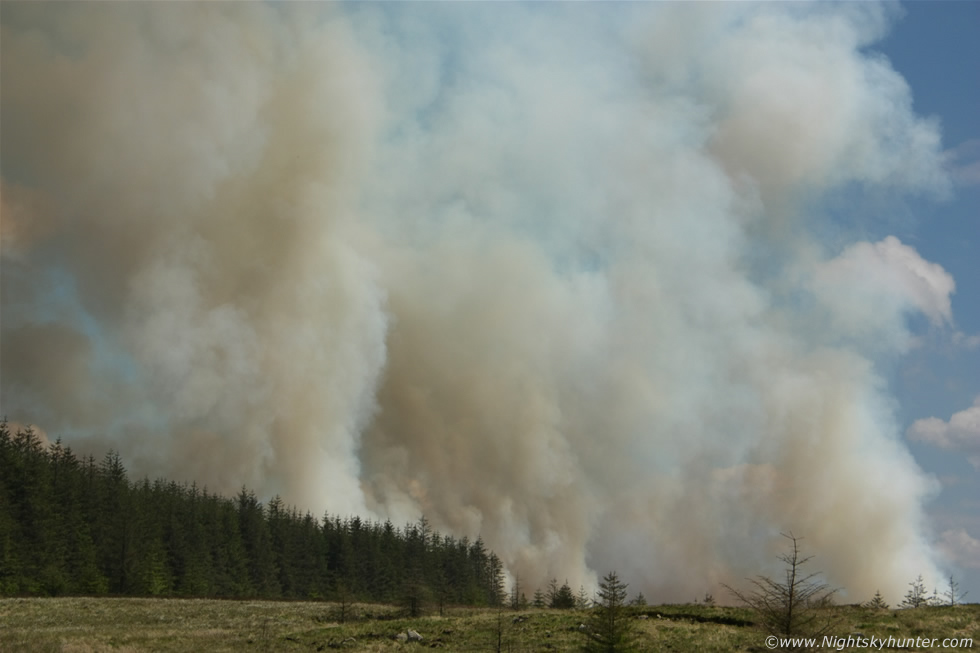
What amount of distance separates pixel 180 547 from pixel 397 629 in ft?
257

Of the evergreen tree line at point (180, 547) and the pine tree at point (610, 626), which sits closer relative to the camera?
the pine tree at point (610, 626)

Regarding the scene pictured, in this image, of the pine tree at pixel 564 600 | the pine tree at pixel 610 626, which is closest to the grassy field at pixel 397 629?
the pine tree at pixel 610 626

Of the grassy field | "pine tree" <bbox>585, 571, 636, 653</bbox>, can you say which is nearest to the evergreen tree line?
the grassy field

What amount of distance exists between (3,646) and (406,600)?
1339 inches

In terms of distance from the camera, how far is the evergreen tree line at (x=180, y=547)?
101m

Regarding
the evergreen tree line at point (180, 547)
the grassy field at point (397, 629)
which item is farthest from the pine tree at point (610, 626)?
the evergreen tree line at point (180, 547)

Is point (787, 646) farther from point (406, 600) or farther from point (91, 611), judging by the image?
point (91, 611)

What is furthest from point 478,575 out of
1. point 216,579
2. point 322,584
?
point 216,579

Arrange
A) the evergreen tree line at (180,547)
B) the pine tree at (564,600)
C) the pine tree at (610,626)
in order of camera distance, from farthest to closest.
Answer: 1. the evergreen tree line at (180,547)
2. the pine tree at (564,600)
3. the pine tree at (610,626)

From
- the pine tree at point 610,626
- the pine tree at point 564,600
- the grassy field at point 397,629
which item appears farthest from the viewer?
the pine tree at point 564,600

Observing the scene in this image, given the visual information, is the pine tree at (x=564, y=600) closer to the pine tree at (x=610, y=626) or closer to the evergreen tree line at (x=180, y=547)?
the evergreen tree line at (x=180, y=547)

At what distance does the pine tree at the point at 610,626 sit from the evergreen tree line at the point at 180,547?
35.3m

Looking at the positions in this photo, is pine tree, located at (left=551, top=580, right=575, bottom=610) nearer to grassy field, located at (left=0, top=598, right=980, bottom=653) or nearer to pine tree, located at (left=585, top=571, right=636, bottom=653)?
grassy field, located at (left=0, top=598, right=980, bottom=653)

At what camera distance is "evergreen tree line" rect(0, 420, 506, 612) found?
101m
